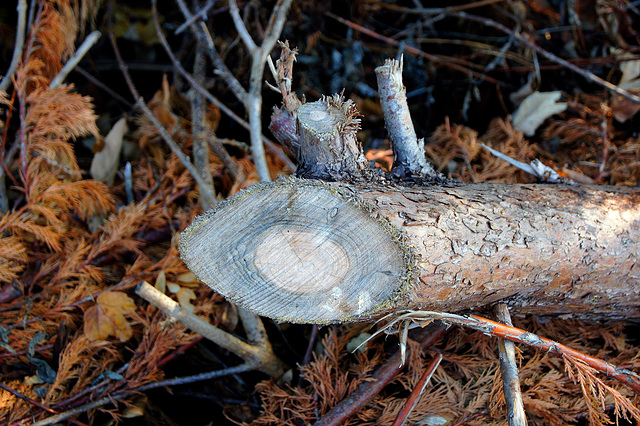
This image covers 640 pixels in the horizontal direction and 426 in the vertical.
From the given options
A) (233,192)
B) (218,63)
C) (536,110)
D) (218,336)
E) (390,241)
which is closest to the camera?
(390,241)

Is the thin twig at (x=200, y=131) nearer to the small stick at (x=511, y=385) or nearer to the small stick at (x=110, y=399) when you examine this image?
the small stick at (x=110, y=399)

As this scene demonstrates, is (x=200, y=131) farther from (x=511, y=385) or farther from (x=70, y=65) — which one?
(x=511, y=385)

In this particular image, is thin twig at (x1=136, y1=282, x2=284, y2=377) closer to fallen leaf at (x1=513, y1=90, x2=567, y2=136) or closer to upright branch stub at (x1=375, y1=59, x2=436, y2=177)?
upright branch stub at (x1=375, y1=59, x2=436, y2=177)

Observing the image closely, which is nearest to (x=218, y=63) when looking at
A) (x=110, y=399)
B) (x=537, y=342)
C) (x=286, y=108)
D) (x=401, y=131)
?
(x=286, y=108)

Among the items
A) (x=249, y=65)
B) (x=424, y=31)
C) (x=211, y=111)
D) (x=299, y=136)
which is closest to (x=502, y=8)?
(x=424, y=31)

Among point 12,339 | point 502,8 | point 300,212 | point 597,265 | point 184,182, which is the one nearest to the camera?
point 300,212

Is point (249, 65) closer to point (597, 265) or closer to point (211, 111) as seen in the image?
point (211, 111)

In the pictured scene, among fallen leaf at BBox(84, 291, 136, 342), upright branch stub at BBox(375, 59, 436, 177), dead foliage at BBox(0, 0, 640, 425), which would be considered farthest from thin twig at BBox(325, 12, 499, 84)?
fallen leaf at BBox(84, 291, 136, 342)
